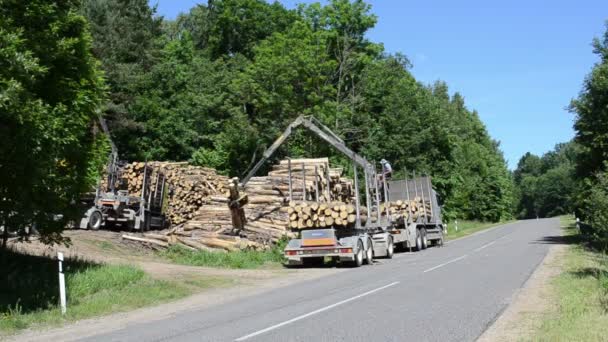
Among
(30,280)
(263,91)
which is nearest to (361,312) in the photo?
(30,280)

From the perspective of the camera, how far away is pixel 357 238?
2211cm

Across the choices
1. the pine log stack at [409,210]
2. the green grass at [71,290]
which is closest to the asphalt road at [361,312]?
the green grass at [71,290]

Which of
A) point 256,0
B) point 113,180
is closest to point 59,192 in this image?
point 113,180

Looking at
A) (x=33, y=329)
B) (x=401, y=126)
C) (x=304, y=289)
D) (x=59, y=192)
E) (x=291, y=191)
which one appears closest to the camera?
(x=33, y=329)

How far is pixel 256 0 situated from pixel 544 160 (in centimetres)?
14730

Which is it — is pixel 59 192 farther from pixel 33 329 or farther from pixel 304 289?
pixel 304 289

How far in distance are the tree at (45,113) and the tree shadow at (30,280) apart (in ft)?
3.14

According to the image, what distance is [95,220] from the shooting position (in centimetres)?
2611

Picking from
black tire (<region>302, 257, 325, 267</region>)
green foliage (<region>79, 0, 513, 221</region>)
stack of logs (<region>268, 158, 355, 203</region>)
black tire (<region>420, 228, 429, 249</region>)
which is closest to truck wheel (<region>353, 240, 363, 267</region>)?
black tire (<region>302, 257, 325, 267</region>)

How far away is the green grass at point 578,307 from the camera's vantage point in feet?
26.8

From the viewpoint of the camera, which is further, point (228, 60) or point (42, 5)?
point (228, 60)

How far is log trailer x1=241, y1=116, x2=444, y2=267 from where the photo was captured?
70.1 feet

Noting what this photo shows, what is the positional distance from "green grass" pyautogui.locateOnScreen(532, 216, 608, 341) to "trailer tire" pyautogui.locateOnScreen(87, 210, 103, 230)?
18299 mm

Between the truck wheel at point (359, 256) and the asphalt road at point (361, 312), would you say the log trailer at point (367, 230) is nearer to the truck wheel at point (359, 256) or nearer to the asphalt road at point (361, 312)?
the truck wheel at point (359, 256)
